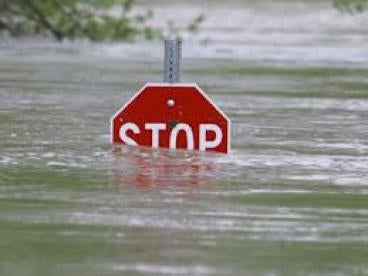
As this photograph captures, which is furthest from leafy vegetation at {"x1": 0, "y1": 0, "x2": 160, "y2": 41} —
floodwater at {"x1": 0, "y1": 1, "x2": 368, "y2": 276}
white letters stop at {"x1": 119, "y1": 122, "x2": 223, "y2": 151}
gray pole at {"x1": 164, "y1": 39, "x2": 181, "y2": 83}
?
gray pole at {"x1": 164, "y1": 39, "x2": 181, "y2": 83}

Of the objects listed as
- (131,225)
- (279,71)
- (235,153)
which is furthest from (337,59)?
(131,225)

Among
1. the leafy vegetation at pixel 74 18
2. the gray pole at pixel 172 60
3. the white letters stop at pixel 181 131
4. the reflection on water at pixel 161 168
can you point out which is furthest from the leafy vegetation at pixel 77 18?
the reflection on water at pixel 161 168

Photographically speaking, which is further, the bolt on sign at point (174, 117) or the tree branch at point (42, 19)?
the tree branch at point (42, 19)

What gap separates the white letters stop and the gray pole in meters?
0.36

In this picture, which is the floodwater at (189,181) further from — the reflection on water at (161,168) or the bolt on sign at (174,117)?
the bolt on sign at (174,117)

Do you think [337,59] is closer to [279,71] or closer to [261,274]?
[279,71]

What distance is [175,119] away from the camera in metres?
12.9

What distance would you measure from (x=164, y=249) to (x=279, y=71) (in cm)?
1482

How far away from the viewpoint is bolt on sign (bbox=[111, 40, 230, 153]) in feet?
42.1

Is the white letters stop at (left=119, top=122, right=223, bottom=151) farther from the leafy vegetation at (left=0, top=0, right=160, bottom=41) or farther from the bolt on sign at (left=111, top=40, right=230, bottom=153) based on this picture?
the leafy vegetation at (left=0, top=0, right=160, bottom=41)

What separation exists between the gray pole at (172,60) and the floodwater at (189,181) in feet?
1.85

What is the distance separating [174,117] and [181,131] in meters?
0.19

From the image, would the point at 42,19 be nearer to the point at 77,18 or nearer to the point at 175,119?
the point at 77,18

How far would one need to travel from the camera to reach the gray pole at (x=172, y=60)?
1262cm
